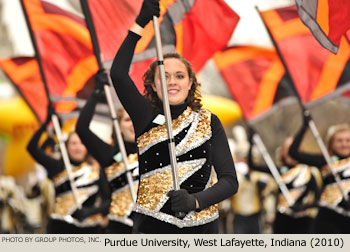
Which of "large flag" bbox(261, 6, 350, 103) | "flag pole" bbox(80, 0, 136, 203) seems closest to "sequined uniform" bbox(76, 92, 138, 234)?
"flag pole" bbox(80, 0, 136, 203)

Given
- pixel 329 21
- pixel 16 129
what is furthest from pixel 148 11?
pixel 16 129

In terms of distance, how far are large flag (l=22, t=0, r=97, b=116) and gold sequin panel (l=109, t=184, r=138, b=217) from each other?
2.05 meters

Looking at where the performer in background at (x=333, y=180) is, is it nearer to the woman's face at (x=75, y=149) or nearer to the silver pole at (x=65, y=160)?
the woman's face at (x=75, y=149)

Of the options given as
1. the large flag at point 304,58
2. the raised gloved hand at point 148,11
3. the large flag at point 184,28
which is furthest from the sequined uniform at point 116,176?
the raised gloved hand at point 148,11

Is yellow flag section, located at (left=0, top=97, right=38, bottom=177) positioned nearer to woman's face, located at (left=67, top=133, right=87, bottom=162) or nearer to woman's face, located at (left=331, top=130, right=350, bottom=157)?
woman's face, located at (left=67, top=133, right=87, bottom=162)

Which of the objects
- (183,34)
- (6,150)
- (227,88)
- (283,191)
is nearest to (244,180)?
(283,191)

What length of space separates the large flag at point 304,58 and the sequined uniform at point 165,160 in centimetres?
435

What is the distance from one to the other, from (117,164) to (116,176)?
0.10 m

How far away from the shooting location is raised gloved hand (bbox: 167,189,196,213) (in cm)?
386

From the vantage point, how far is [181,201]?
386 centimetres

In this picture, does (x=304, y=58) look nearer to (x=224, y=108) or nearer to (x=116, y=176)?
(x=224, y=108)

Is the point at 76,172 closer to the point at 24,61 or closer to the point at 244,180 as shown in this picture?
the point at 24,61

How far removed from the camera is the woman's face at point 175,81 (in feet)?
14.3

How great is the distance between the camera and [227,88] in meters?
9.59
